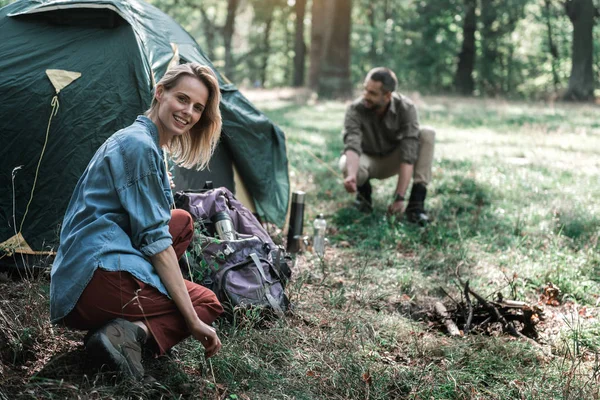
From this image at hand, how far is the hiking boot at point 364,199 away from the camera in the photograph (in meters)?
5.82

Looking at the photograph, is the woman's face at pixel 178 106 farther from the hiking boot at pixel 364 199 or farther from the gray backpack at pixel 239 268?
the hiking boot at pixel 364 199

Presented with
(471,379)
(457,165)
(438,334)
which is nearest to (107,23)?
(438,334)

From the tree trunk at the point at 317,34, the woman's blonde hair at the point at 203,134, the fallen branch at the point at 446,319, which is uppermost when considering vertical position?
the tree trunk at the point at 317,34

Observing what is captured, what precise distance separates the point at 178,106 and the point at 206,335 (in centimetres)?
100

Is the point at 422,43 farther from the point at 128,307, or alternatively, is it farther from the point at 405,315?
the point at 128,307

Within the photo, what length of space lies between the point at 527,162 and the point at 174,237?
252 inches

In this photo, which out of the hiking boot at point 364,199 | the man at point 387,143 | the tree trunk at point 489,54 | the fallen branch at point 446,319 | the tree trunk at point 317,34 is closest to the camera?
the fallen branch at point 446,319

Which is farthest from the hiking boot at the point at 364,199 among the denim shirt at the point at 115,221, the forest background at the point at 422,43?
the forest background at the point at 422,43

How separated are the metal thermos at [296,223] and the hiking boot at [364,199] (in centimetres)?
119

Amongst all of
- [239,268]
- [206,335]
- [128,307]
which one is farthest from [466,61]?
[128,307]

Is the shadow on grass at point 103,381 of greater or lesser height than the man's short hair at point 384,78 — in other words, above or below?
below

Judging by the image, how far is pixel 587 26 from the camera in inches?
749

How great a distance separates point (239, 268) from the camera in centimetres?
339

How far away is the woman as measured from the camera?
7.70 ft
